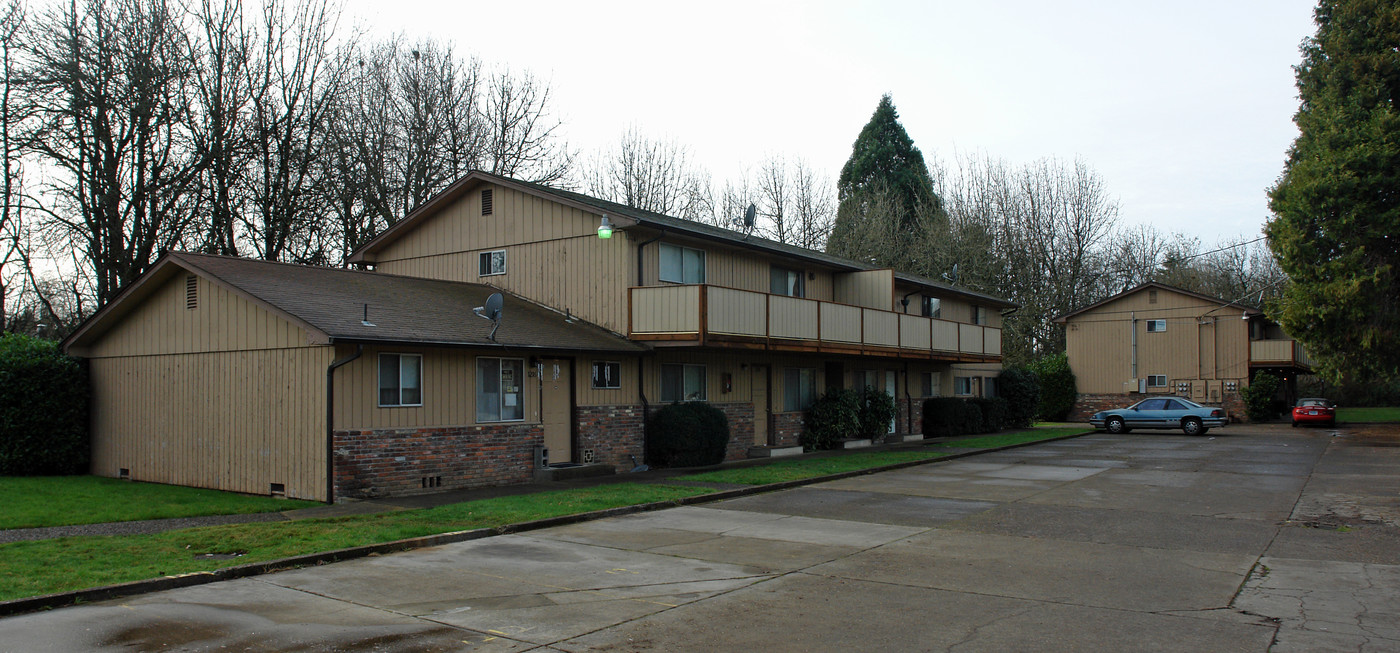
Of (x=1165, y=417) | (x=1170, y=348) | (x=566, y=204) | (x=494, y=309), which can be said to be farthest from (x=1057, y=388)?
(x=494, y=309)

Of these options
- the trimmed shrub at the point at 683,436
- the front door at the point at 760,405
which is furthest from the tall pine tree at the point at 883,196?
the trimmed shrub at the point at 683,436

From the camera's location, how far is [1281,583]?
9117 millimetres

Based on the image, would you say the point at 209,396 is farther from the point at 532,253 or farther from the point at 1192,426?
the point at 1192,426

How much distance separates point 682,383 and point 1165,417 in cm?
2259

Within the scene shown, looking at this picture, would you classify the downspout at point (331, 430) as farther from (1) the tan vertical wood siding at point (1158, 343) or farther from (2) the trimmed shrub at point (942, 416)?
(1) the tan vertical wood siding at point (1158, 343)

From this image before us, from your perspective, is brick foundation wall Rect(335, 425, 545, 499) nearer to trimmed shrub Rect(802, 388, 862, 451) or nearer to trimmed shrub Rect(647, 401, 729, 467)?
trimmed shrub Rect(647, 401, 729, 467)

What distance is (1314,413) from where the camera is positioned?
131ft

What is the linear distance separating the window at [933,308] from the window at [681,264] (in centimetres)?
1322

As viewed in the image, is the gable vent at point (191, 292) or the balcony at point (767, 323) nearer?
the gable vent at point (191, 292)

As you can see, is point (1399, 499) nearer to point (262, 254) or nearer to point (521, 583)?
point (521, 583)

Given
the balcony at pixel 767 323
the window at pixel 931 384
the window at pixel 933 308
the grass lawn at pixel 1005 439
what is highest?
the window at pixel 933 308

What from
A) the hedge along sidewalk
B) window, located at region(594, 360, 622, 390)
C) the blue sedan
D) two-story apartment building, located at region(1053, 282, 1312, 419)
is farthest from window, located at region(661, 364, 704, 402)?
two-story apartment building, located at region(1053, 282, 1312, 419)

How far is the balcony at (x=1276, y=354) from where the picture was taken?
41.2m

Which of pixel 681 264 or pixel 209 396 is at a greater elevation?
pixel 681 264
